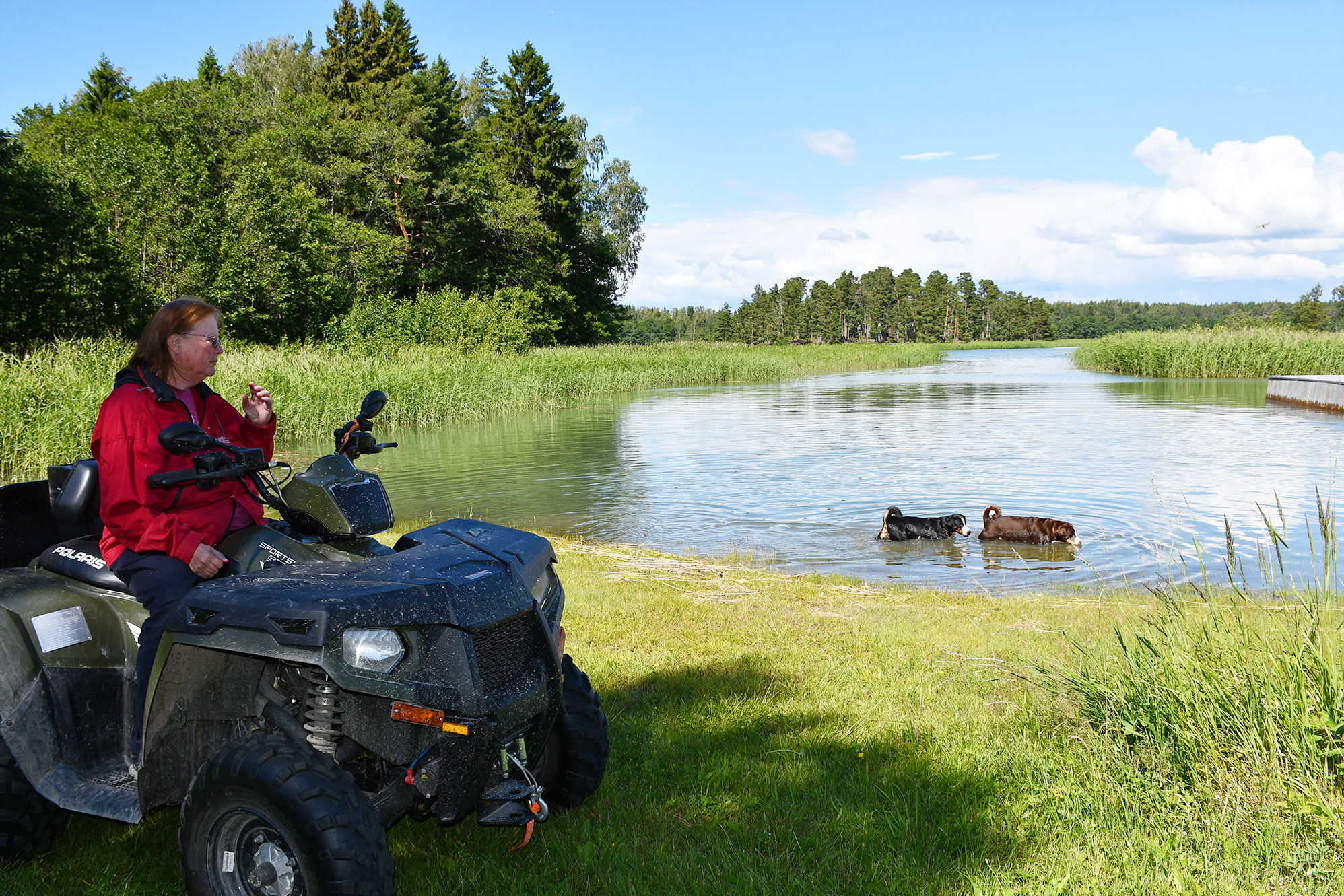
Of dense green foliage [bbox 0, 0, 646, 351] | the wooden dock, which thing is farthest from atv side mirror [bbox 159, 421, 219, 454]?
the wooden dock

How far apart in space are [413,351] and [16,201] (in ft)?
37.7

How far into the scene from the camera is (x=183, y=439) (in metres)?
2.68

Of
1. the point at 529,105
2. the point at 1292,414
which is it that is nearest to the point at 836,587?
the point at 1292,414

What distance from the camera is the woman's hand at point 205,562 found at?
2.99 meters

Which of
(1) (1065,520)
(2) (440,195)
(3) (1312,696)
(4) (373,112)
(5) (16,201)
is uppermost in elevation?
(4) (373,112)

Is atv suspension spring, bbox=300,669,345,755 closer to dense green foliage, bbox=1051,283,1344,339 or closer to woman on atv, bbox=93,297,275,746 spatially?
woman on atv, bbox=93,297,275,746

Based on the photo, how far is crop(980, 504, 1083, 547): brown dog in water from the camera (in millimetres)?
10656

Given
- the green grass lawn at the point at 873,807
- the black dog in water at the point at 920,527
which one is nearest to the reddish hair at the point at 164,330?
the green grass lawn at the point at 873,807

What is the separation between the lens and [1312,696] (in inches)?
138

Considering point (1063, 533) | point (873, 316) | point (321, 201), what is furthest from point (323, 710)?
point (873, 316)

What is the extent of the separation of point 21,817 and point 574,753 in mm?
1922

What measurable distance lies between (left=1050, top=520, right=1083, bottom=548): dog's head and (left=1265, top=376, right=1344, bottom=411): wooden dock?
20541 millimetres

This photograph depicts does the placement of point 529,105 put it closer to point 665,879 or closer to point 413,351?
point 413,351

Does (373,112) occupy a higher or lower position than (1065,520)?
higher
